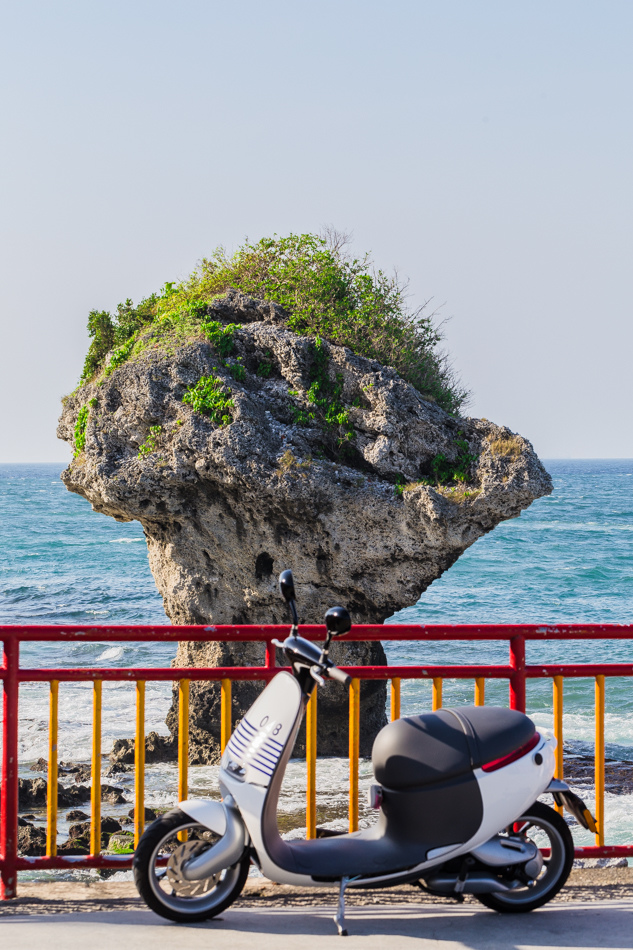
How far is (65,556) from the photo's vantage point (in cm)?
4531

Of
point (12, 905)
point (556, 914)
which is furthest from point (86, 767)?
point (556, 914)

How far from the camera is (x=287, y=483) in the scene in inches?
440

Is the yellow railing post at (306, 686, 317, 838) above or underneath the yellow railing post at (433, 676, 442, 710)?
underneath

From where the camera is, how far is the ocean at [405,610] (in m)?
12.2

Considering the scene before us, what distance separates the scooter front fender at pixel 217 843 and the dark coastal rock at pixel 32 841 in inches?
230

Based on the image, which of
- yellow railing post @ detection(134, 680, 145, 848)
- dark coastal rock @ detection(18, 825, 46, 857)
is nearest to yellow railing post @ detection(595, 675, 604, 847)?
yellow railing post @ detection(134, 680, 145, 848)

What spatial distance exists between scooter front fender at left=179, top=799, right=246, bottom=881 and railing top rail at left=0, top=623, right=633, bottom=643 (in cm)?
73

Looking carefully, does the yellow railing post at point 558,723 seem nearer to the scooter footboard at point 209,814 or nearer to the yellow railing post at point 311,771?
the yellow railing post at point 311,771

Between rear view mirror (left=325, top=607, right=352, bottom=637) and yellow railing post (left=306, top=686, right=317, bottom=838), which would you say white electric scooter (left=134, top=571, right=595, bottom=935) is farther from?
yellow railing post (left=306, top=686, right=317, bottom=838)

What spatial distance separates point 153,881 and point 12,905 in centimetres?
78

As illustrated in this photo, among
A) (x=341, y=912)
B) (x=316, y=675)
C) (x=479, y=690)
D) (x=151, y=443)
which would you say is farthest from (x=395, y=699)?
(x=151, y=443)

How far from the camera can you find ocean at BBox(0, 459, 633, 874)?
12.2 meters

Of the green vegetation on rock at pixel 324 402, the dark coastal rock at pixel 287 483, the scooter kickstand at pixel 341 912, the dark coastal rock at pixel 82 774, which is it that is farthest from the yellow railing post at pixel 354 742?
the dark coastal rock at pixel 82 774

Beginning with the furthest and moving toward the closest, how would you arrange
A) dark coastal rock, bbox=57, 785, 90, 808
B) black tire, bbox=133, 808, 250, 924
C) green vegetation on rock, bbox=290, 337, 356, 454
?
green vegetation on rock, bbox=290, 337, 356, 454, dark coastal rock, bbox=57, 785, 90, 808, black tire, bbox=133, 808, 250, 924
